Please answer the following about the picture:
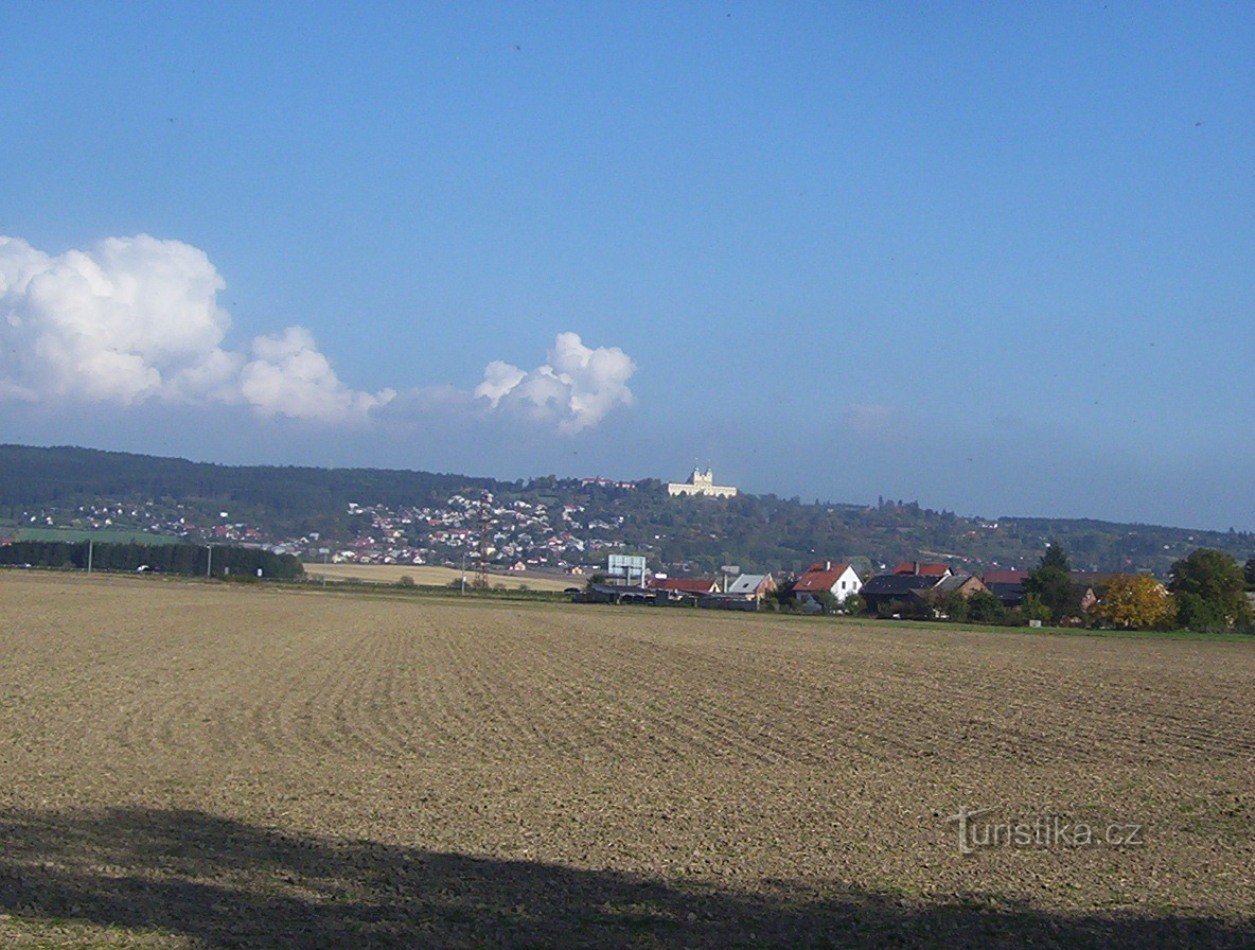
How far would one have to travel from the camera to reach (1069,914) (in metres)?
9.47

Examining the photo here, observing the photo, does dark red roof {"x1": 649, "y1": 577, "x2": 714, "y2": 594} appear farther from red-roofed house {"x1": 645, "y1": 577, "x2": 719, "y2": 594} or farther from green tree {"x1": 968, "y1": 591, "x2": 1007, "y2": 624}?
green tree {"x1": 968, "y1": 591, "x2": 1007, "y2": 624}

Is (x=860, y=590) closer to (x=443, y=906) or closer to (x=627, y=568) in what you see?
(x=627, y=568)

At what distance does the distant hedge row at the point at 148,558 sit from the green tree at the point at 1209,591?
79.9 meters

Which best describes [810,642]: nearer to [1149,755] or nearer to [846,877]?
[1149,755]

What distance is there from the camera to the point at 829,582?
401ft

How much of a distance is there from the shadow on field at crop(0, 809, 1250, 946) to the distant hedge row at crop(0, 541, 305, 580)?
407 ft

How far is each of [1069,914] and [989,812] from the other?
4.16 m

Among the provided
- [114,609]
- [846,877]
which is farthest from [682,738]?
[114,609]

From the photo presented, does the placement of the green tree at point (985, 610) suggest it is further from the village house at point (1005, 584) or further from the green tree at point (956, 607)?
the village house at point (1005, 584)

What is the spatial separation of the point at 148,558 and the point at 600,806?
428 feet

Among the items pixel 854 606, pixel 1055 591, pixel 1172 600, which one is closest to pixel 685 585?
pixel 854 606

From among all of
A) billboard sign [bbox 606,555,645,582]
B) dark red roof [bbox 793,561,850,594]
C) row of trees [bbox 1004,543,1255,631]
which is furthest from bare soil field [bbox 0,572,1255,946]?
billboard sign [bbox 606,555,645,582]

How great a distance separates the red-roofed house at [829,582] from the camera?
116875 millimetres

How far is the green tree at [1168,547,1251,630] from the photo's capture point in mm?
84500
